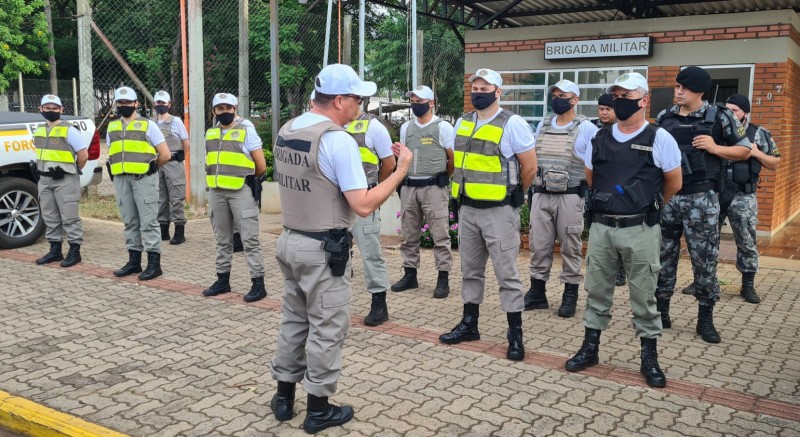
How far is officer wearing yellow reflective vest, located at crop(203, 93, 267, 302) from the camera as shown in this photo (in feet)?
21.7

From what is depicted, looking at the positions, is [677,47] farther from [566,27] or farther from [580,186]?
[580,186]

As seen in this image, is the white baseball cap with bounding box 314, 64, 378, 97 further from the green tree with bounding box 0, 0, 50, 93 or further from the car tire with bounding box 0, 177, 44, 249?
the green tree with bounding box 0, 0, 50, 93

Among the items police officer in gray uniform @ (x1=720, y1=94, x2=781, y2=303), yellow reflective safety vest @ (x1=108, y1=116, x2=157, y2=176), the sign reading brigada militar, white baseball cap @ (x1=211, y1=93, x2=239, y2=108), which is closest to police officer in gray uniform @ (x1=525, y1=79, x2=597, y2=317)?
police officer in gray uniform @ (x1=720, y1=94, x2=781, y2=303)

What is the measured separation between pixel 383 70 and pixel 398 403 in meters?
23.1

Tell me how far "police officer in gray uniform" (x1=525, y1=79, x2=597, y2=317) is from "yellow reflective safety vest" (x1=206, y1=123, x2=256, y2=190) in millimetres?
2723

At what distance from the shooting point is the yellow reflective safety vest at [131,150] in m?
7.36

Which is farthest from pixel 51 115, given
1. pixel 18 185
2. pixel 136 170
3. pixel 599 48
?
pixel 599 48

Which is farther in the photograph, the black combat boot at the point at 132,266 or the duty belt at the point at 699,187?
the black combat boot at the point at 132,266

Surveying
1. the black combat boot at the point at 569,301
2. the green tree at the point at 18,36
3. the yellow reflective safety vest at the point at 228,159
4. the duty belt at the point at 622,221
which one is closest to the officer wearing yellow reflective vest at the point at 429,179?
the black combat boot at the point at 569,301

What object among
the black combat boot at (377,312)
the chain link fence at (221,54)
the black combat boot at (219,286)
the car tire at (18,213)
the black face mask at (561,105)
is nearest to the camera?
the black combat boot at (377,312)

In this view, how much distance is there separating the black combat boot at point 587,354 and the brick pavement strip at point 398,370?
7 centimetres

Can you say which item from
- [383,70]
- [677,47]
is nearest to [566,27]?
[677,47]

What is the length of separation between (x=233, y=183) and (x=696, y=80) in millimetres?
4041

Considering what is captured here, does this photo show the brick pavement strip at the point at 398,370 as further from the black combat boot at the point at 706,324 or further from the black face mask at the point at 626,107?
the black face mask at the point at 626,107
